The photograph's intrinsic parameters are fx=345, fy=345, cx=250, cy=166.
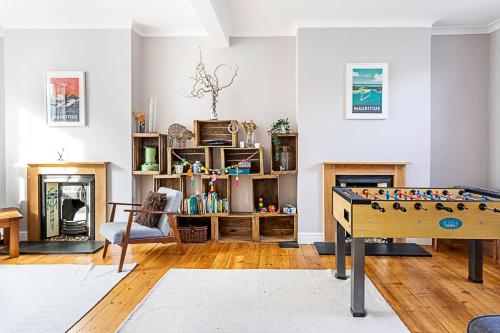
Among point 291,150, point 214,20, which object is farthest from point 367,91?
point 214,20

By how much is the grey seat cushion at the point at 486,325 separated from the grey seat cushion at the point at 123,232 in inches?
120

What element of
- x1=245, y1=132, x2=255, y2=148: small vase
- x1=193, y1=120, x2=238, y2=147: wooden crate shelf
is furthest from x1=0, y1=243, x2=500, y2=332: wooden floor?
x1=193, y1=120, x2=238, y2=147: wooden crate shelf

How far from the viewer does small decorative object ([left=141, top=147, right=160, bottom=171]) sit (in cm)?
467

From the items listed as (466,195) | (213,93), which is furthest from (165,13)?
(466,195)

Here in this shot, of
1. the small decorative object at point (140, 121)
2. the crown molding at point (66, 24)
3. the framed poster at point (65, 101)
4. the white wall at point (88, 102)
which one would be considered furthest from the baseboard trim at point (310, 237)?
the crown molding at point (66, 24)

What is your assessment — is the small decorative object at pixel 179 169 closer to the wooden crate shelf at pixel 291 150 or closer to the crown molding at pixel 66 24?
the wooden crate shelf at pixel 291 150

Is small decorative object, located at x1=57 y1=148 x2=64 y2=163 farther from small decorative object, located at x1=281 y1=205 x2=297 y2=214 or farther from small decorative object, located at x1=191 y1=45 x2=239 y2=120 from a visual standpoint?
small decorative object, located at x1=281 y1=205 x2=297 y2=214

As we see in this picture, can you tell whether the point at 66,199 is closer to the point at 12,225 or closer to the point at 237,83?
the point at 12,225

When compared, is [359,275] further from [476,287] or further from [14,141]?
[14,141]

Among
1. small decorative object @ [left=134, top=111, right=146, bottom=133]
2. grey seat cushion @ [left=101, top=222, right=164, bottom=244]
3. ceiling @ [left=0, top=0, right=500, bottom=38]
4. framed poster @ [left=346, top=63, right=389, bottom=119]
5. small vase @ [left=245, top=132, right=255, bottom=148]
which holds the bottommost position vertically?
grey seat cushion @ [left=101, top=222, right=164, bottom=244]

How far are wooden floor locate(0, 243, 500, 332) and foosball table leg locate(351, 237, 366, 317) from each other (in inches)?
13.0

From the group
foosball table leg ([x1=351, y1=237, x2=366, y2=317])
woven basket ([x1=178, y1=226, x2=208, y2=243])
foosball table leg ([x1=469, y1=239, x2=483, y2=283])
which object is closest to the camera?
foosball table leg ([x1=351, y1=237, x2=366, y2=317])

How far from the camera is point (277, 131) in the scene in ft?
15.3

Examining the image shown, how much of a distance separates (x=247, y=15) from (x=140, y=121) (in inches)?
78.4
